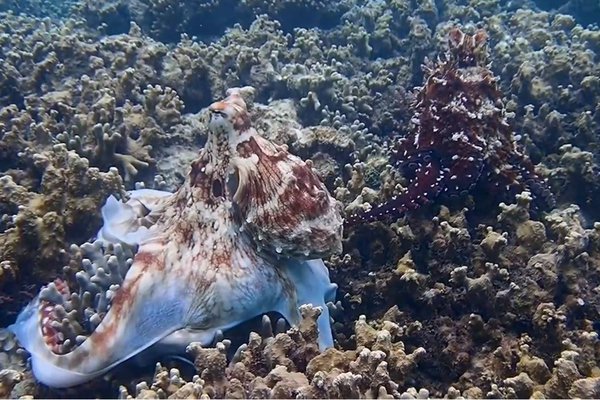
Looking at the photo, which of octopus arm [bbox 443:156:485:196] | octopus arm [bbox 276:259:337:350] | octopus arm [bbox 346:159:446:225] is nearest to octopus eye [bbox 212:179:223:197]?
octopus arm [bbox 276:259:337:350]

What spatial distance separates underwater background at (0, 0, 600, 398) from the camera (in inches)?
130

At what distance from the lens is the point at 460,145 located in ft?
15.1

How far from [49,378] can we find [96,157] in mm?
2855

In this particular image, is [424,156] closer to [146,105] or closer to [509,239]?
[509,239]

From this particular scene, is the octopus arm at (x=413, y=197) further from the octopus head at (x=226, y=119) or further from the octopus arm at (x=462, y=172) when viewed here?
the octopus head at (x=226, y=119)

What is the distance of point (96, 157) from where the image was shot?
547cm

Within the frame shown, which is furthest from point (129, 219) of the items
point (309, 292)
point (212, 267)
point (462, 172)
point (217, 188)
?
point (462, 172)

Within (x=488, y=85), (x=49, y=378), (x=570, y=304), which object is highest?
(x=488, y=85)

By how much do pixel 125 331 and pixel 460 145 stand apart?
3.22m

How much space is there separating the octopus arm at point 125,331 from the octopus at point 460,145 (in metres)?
1.82

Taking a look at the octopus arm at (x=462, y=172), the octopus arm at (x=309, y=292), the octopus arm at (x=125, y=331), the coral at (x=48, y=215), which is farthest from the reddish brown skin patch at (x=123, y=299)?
the octopus arm at (x=462, y=172)

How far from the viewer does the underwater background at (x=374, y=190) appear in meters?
3.31

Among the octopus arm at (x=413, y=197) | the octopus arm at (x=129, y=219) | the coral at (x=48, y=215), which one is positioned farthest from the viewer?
the octopus arm at (x=413, y=197)

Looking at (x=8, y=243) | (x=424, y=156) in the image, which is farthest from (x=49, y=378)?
(x=424, y=156)
